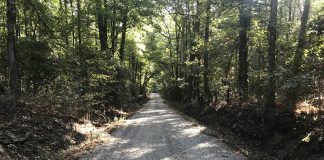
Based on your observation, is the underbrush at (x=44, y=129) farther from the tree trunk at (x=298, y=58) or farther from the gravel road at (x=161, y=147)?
the tree trunk at (x=298, y=58)

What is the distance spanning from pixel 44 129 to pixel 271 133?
311 inches

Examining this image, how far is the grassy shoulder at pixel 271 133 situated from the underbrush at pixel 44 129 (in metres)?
5.48

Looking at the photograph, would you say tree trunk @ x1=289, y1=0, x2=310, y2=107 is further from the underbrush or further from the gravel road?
the underbrush

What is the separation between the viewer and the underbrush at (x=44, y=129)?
930cm

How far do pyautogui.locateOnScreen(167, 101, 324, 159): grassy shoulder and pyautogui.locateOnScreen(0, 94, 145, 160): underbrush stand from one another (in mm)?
5482

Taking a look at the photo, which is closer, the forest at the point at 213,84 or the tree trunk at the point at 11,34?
the forest at the point at 213,84

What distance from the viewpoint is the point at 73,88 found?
628 inches

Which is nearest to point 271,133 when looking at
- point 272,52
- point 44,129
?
point 272,52

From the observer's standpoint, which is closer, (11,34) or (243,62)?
(11,34)

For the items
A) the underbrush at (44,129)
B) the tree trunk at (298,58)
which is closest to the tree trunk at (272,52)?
the tree trunk at (298,58)

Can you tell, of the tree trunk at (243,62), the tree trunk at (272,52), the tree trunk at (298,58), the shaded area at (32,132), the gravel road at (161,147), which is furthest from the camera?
the tree trunk at (243,62)

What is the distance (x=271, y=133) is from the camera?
462 inches

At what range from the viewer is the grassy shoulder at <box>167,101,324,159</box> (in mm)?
9203

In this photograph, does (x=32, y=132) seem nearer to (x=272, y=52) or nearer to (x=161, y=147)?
(x=161, y=147)
